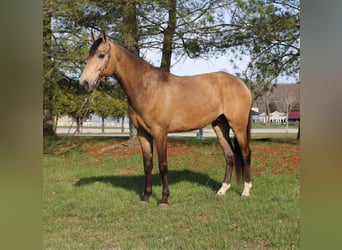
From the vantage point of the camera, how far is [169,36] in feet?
12.3

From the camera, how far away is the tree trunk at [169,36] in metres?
3.50

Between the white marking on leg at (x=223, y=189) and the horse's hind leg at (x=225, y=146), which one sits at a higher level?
the horse's hind leg at (x=225, y=146)

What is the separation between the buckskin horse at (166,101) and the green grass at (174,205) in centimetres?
25

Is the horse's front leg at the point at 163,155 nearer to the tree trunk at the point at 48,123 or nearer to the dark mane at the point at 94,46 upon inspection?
the dark mane at the point at 94,46

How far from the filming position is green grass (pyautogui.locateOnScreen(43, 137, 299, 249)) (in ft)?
7.40

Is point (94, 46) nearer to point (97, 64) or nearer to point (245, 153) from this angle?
point (97, 64)

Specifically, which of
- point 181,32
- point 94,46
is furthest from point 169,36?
point 94,46

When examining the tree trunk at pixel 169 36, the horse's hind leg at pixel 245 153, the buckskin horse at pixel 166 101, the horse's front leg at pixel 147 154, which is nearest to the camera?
the buckskin horse at pixel 166 101

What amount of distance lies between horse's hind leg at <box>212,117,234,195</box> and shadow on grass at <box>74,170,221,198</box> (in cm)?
19

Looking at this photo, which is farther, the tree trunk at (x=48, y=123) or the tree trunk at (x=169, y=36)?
the tree trunk at (x=48, y=123)

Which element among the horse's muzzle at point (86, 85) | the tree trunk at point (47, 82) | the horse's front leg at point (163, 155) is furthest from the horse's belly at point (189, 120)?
the tree trunk at point (47, 82)
